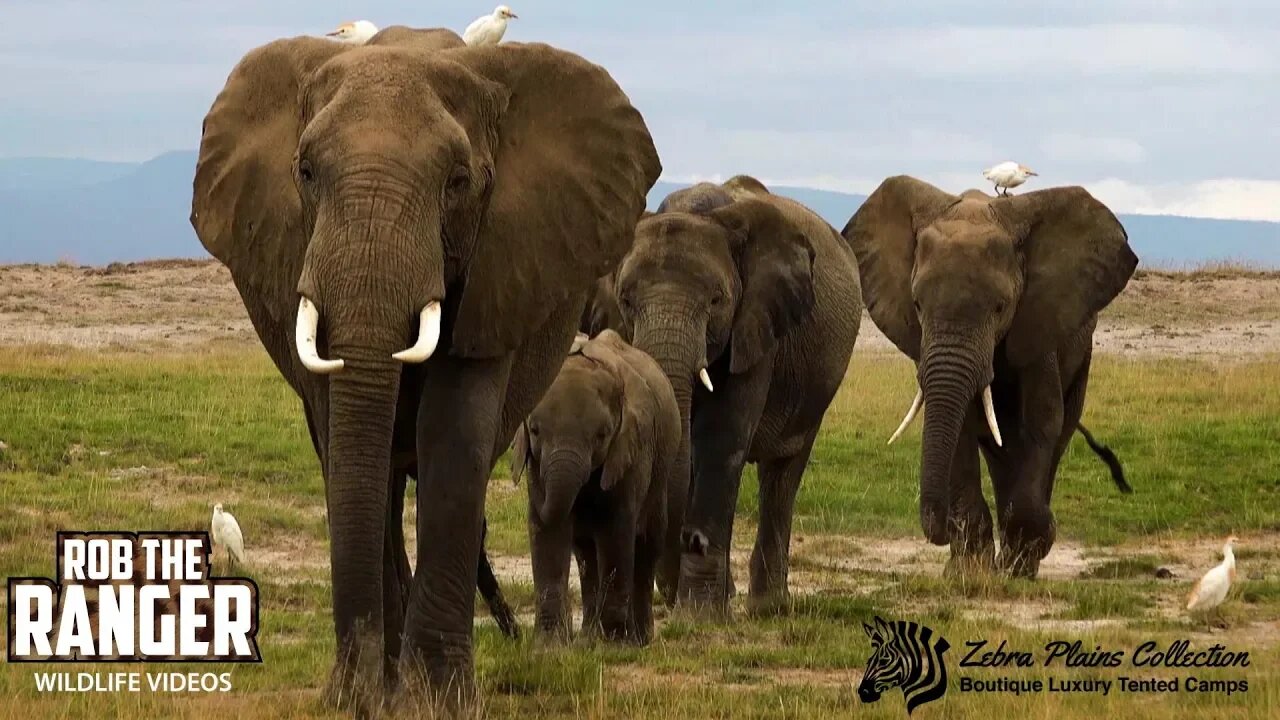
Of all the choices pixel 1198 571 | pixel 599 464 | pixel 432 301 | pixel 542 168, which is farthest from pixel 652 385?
pixel 1198 571

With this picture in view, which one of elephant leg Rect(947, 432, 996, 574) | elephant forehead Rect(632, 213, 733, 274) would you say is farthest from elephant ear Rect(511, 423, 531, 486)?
elephant leg Rect(947, 432, 996, 574)

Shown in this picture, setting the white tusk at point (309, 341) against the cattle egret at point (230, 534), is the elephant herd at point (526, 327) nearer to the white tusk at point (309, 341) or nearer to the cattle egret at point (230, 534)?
the white tusk at point (309, 341)

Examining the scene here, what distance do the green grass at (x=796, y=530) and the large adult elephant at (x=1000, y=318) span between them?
530 millimetres

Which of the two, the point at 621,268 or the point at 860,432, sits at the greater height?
the point at 621,268

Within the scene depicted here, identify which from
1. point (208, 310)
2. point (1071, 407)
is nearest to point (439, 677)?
point (1071, 407)

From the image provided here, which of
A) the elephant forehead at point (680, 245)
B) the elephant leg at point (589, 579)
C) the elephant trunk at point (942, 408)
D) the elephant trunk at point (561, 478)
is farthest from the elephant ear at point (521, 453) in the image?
the elephant trunk at point (942, 408)

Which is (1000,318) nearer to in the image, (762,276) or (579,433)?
(762,276)

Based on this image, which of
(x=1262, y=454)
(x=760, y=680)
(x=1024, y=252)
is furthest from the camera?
(x=1262, y=454)

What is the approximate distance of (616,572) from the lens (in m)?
10.2

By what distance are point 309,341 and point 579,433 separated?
3.10 meters

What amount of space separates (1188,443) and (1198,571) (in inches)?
177

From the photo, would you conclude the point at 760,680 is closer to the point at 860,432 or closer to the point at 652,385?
the point at 652,385

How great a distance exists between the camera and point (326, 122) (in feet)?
24.0

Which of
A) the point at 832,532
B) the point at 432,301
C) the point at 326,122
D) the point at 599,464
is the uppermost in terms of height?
the point at 326,122
